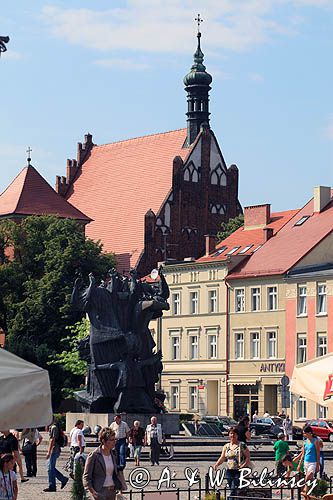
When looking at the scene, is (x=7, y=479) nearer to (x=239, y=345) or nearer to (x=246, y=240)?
(x=239, y=345)

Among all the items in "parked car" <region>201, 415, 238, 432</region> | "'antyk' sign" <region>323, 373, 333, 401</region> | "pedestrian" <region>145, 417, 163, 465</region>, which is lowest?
"'antyk' sign" <region>323, 373, 333, 401</region>

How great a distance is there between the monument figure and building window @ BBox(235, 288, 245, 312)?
31676 mm

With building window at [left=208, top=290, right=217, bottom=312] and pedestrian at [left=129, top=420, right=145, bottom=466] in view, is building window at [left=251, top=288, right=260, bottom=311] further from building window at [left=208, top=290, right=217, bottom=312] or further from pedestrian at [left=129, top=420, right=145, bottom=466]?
pedestrian at [left=129, top=420, right=145, bottom=466]

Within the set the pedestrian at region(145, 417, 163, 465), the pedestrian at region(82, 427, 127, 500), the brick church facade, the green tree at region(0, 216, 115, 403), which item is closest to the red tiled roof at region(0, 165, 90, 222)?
the brick church facade

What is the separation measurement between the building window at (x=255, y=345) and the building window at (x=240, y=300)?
73.4 inches

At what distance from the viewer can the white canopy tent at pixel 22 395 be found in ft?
38.3

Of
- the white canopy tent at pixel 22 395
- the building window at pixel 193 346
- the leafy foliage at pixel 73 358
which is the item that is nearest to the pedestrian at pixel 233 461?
the white canopy tent at pixel 22 395

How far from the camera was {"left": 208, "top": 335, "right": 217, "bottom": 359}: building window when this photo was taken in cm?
7950

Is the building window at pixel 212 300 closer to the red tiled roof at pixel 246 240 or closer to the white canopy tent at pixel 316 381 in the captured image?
the red tiled roof at pixel 246 240

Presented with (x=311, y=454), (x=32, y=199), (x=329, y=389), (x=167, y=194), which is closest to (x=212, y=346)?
(x=167, y=194)

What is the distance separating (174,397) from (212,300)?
6.30 meters

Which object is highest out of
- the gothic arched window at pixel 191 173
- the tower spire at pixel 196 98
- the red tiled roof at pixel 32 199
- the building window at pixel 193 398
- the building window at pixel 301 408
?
Answer: the tower spire at pixel 196 98

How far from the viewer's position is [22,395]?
464 inches

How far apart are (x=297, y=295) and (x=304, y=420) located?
7267 mm
